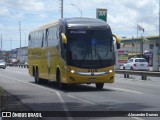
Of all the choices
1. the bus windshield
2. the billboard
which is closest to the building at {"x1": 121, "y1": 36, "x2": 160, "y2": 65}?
the billboard

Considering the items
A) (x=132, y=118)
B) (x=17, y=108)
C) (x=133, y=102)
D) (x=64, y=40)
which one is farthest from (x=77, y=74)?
(x=132, y=118)

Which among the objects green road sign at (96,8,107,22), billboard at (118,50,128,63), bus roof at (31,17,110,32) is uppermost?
green road sign at (96,8,107,22)

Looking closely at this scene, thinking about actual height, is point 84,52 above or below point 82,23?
below

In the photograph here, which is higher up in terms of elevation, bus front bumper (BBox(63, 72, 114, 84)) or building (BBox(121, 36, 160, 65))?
building (BBox(121, 36, 160, 65))

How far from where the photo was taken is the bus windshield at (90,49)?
21.2 meters

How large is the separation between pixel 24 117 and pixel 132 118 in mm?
2875

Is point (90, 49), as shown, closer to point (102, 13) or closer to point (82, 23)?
point (82, 23)

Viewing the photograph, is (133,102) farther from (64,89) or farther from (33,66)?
(33,66)

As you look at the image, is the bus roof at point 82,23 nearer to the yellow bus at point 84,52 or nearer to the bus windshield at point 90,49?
the yellow bus at point 84,52

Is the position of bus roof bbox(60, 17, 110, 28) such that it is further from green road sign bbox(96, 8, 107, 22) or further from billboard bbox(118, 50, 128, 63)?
billboard bbox(118, 50, 128, 63)

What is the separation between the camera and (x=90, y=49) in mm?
21453

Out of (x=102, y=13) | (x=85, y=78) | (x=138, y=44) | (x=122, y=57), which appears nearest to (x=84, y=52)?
(x=85, y=78)

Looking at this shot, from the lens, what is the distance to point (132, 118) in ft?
39.2

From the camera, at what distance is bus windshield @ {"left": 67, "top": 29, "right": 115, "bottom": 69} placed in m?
21.2
